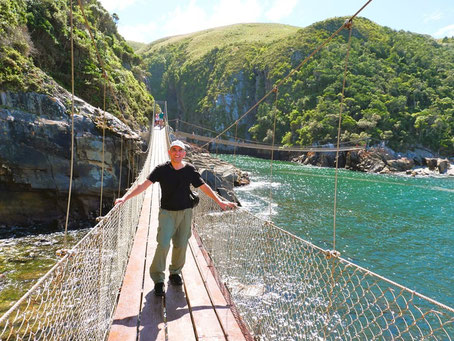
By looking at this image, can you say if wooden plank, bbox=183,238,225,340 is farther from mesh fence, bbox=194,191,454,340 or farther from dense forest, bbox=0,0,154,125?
dense forest, bbox=0,0,154,125

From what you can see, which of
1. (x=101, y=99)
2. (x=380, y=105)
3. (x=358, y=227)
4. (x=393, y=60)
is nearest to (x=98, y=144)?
(x=101, y=99)

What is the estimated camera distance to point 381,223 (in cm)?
1030

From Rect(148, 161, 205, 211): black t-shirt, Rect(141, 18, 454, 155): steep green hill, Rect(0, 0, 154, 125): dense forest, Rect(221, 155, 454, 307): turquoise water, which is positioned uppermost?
Rect(141, 18, 454, 155): steep green hill

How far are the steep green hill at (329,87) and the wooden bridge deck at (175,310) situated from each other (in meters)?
32.2

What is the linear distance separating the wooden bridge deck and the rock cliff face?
5.33m

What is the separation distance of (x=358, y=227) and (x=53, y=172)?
9.32 metres

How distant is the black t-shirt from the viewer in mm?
2047

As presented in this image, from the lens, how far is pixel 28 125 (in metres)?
7.01

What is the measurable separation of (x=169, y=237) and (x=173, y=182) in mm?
410

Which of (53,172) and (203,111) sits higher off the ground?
(203,111)

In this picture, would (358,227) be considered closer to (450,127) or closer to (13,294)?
(13,294)

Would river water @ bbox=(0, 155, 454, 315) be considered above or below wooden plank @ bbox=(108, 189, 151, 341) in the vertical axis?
below

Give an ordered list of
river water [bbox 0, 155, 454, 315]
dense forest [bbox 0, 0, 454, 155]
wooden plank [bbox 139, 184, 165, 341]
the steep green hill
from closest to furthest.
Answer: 1. wooden plank [bbox 139, 184, 165, 341]
2. river water [bbox 0, 155, 454, 315]
3. dense forest [bbox 0, 0, 454, 155]
4. the steep green hill

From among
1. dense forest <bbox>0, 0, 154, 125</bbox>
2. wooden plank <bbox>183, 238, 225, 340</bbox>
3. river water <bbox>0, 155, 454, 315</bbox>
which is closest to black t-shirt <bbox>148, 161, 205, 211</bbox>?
wooden plank <bbox>183, 238, 225, 340</bbox>
